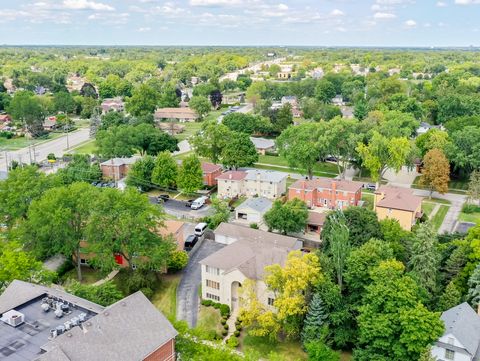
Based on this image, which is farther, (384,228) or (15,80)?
(15,80)

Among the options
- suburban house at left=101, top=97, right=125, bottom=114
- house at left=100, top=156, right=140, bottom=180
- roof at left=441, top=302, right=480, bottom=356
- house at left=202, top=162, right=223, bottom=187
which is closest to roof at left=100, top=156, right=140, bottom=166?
house at left=100, top=156, right=140, bottom=180

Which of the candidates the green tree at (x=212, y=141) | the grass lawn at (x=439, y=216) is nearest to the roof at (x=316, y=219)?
the grass lawn at (x=439, y=216)

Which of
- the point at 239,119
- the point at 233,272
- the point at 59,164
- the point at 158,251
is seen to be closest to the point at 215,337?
the point at 233,272

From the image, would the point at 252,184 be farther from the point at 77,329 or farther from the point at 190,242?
the point at 77,329

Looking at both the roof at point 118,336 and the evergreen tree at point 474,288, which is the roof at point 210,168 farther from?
the roof at point 118,336

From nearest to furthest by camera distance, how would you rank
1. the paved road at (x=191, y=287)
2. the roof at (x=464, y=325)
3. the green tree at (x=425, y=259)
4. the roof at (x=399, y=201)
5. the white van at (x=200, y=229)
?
the roof at (x=464, y=325) < the green tree at (x=425, y=259) < the paved road at (x=191, y=287) < the roof at (x=399, y=201) < the white van at (x=200, y=229)

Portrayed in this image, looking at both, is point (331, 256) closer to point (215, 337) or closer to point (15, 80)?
point (215, 337)

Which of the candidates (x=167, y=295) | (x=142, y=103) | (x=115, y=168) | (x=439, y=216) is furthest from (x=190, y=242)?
(x=142, y=103)
